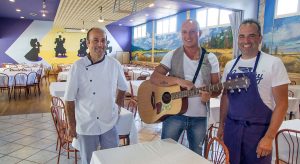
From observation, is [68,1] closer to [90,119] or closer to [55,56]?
[90,119]

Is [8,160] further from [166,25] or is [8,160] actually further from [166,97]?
[166,25]

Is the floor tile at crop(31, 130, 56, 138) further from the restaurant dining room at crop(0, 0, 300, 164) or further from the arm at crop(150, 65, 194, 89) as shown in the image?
the arm at crop(150, 65, 194, 89)

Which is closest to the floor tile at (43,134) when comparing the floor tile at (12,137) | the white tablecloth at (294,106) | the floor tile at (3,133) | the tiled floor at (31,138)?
the tiled floor at (31,138)

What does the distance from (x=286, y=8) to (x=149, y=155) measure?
255 inches

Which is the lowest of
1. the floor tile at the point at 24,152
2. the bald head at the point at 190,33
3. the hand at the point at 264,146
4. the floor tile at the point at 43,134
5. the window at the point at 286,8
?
the floor tile at the point at 24,152

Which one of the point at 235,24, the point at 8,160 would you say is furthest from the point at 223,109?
the point at 235,24

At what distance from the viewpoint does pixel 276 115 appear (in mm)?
1544

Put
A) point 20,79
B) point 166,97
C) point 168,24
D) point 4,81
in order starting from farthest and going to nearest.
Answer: point 168,24 → point 20,79 → point 4,81 → point 166,97

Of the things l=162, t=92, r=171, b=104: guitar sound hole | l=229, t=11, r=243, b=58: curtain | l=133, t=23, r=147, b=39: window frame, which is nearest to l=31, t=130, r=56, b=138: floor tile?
l=162, t=92, r=171, b=104: guitar sound hole

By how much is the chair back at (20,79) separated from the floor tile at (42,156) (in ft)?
14.5

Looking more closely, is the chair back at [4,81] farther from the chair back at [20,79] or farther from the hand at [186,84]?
the hand at [186,84]

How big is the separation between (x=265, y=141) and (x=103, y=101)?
3.91 feet

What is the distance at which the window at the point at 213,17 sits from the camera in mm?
8305

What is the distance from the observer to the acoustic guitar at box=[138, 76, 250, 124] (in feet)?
5.32
